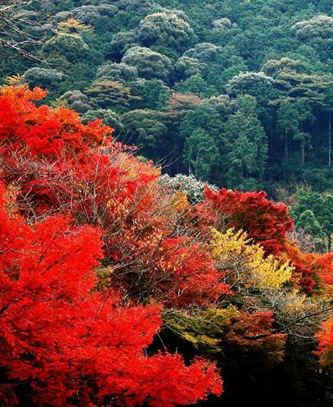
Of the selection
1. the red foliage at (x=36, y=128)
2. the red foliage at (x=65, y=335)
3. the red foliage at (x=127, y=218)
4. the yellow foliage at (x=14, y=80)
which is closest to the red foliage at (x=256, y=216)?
the red foliage at (x=127, y=218)

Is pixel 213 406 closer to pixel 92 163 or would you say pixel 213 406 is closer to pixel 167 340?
pixel 167 340

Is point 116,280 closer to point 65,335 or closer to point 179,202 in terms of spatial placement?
point 65,335

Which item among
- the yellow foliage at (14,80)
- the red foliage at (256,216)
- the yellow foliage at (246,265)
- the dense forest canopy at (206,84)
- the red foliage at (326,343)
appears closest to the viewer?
the red foliage at (326,343)

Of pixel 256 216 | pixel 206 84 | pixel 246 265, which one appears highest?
pixel 246 265

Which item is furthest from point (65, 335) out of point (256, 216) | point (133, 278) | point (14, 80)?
point (14, 80)

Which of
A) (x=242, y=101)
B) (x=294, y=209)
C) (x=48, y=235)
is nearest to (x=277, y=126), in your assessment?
(x=242, y=101)

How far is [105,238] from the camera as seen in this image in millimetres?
13344

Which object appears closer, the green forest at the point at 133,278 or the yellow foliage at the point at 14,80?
the green forest at the point at 133,278

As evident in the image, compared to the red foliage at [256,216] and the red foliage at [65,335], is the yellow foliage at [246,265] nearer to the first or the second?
the red foliage at [256,216]

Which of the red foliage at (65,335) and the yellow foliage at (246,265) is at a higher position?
the red foliage at (65,335)

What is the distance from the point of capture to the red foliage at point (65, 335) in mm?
8008

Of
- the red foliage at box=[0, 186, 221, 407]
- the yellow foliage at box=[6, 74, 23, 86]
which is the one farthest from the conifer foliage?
the yellow foliage at box=[6, 74, 23, 86]

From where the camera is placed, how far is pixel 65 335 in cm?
851

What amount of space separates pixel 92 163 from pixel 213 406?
726 cm
